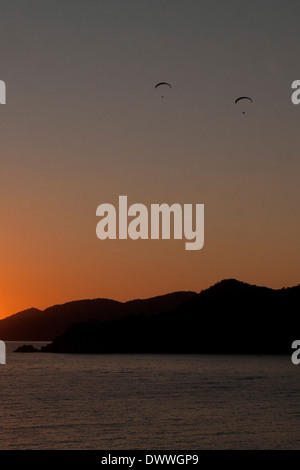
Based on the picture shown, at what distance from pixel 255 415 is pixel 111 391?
127ft

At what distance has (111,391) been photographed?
106 m

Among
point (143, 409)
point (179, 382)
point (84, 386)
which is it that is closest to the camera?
point (143, 409)

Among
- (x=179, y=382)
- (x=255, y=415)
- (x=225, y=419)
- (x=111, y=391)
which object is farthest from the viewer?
(x=179, y=382)

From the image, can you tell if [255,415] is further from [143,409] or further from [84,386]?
[84,386]

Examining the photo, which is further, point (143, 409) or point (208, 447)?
point (143, 409)

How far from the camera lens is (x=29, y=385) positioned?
124m

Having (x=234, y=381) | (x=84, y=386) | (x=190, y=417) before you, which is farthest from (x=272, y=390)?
(x=190, y=417)

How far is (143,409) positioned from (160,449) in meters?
27.0
